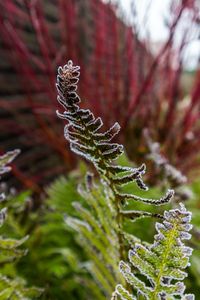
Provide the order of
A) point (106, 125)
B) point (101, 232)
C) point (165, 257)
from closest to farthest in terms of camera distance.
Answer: point (165, 257) < point (101, 232) < point (106, 125)

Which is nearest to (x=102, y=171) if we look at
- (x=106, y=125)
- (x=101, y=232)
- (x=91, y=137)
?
(x=91, y=137)

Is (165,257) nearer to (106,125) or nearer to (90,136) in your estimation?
(90,136)

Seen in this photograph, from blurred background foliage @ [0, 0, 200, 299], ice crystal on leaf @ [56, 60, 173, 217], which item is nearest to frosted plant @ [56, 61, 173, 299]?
ice crystal on leaf @ [56, 60, 173, 217]

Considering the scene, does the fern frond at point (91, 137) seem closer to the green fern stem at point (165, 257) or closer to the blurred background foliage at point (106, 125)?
the green fern stem at point (165, 257)

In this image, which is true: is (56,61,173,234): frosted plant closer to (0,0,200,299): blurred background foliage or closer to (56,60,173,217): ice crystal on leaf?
(56,60,173,217): ice crystal on leaf

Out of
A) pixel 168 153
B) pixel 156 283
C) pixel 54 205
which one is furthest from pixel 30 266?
pixel 168 153

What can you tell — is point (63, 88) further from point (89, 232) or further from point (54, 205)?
point (54, 205)

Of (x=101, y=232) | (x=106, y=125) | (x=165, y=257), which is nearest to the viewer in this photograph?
(x=165, y=257)

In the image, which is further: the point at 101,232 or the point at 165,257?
the point at 101,232
